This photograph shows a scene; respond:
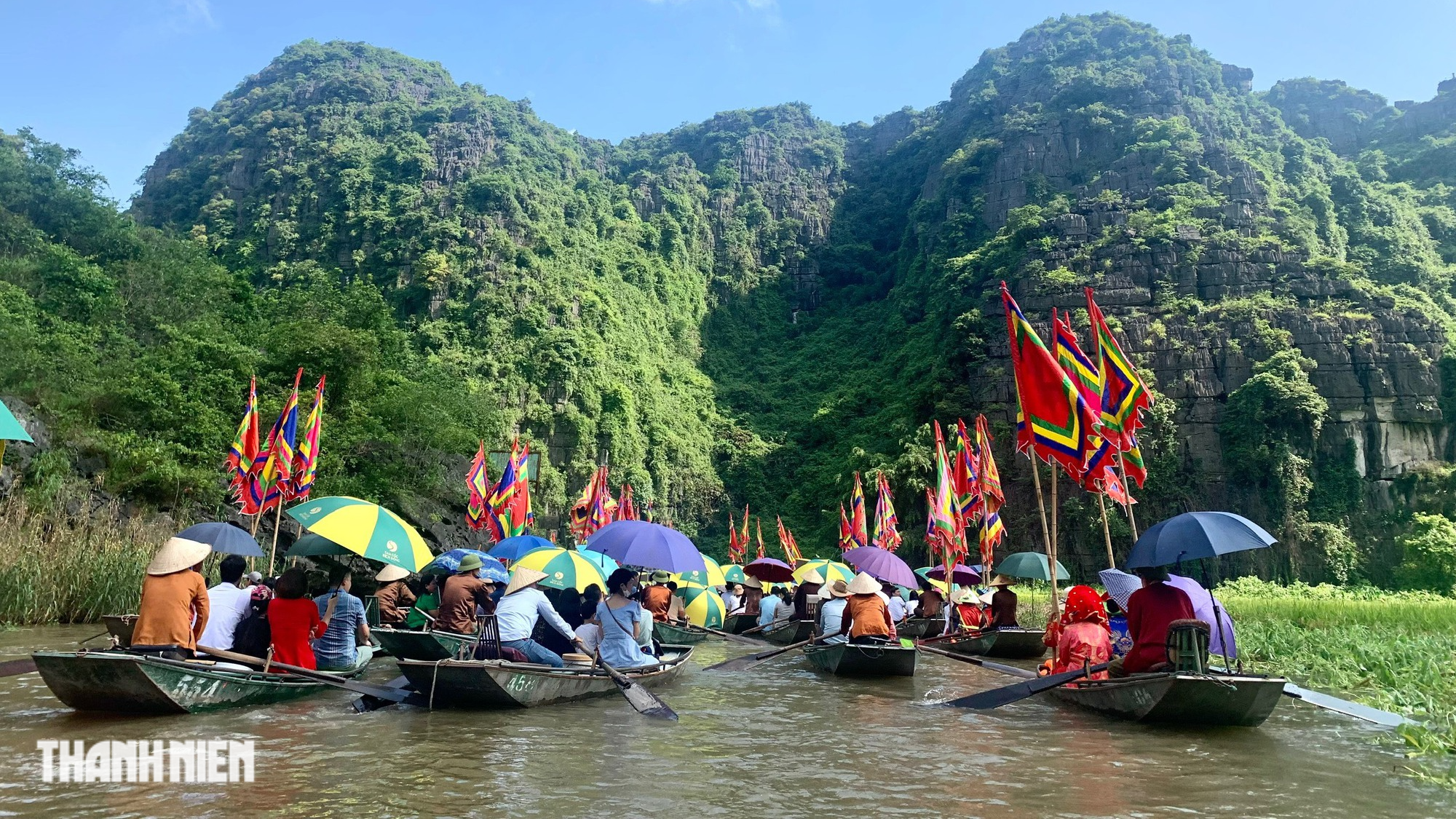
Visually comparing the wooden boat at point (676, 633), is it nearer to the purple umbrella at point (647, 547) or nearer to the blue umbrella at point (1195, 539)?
the purple umbrella at point (647, 547)

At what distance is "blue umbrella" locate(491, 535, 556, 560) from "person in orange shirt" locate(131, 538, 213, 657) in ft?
22.2

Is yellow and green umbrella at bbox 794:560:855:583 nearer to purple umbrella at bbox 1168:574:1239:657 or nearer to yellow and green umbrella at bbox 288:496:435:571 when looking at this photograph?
purple umbrella at bbox 1168:574:1239:657

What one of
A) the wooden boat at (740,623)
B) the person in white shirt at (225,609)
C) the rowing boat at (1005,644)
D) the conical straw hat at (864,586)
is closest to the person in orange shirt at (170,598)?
the person in white shirt at (225,609)

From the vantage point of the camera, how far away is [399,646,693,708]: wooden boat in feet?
25.4

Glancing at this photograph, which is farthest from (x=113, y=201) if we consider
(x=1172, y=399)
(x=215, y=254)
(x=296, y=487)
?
(x=1172, y=399)

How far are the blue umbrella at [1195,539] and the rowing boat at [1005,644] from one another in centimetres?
645

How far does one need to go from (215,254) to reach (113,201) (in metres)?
11.0

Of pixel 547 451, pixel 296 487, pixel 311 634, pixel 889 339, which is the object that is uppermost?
pixel 889 339

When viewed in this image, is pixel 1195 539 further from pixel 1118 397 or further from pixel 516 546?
pixel 516 546

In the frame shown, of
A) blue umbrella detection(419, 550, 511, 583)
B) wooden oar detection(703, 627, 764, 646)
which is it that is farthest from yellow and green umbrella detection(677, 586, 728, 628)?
blue umbrella detection(419, 550, 511, 583)

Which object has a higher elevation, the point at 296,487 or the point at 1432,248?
the point at 1432,248

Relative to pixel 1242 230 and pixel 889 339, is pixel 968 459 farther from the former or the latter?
pixel 889 339

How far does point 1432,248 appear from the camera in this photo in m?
50.8

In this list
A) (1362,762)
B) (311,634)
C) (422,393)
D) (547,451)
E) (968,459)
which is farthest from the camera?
(547,451)
